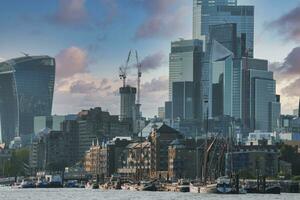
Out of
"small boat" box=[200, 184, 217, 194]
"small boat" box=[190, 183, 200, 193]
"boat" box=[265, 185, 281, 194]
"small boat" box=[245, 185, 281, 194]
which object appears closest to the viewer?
"small boat" box=[200, 184, 217, 194]

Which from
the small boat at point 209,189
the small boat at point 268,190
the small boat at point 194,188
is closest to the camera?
the small boat at point 209,189

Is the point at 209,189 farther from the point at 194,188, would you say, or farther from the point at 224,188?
the point at 194,188

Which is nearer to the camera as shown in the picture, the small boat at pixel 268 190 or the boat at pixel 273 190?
the boat at pixel 273 190

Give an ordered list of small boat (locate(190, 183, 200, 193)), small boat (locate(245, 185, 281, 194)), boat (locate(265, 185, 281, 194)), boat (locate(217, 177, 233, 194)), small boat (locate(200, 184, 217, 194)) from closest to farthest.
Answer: boat (locate(217, 177, 233, 194))
small boat (locate(200, 184, 217, 194))
boat (locate(265, 185, 281, 194))
small boat (locate(245, 185, 281, 194))
small boat (locate(190, 183, 200, 193))

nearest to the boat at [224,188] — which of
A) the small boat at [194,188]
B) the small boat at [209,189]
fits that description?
the small boat at [209,189]

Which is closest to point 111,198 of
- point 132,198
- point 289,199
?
point 132,198

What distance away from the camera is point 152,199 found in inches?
6166

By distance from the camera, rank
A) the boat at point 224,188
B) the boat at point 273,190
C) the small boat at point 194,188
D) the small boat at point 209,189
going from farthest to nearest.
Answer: the small boat at point 194,188
the boat at point 273,190
the small boat at point 209,189
the boat at point 224,188

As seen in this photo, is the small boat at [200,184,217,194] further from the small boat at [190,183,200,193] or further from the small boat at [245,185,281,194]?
the small boat at [245,185,281,194]

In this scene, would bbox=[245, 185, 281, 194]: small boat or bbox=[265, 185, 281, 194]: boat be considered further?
bbox=[245, 185, 281, 194]: small boat

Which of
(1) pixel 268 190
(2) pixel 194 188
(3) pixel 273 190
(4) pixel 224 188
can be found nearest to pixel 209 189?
(4) pixel 224 188

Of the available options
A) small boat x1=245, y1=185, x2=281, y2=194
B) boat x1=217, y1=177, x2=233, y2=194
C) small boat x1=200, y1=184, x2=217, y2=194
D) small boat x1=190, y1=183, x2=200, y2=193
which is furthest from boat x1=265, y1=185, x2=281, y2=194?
small boat x1=190, y1=183, x2=200, y2=193

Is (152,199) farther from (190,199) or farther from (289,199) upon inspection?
(289,199)

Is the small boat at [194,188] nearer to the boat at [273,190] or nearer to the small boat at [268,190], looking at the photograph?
the small boat at [268,190]
